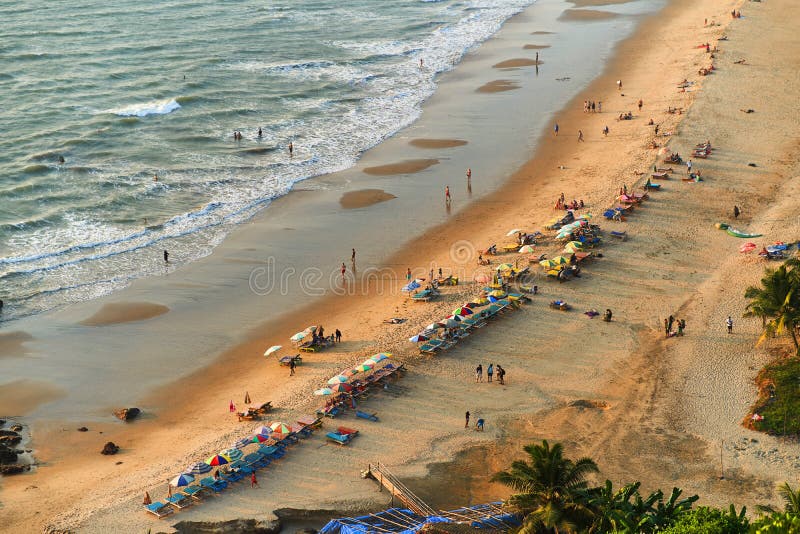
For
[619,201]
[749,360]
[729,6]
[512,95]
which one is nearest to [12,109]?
[512,95]

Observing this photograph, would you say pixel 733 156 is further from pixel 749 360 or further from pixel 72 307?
pixel 72 307

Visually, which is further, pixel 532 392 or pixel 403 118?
pixel 403 118

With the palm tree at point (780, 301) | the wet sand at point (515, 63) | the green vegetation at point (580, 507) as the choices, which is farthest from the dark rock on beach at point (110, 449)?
the wet sand at point (515, 63)

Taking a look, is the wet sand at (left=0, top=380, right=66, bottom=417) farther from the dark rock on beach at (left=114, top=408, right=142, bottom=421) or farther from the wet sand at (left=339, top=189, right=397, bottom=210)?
the wet sand at (left=339, top=189, right=397, bottom=210)

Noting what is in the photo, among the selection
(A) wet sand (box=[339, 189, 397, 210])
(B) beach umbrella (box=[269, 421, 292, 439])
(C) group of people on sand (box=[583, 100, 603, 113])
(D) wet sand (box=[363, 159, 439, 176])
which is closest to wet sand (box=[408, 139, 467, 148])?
(D) wet sand (box=[363, 159, 439, 176])

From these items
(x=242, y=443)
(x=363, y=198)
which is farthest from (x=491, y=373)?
(x=363, y=198)
